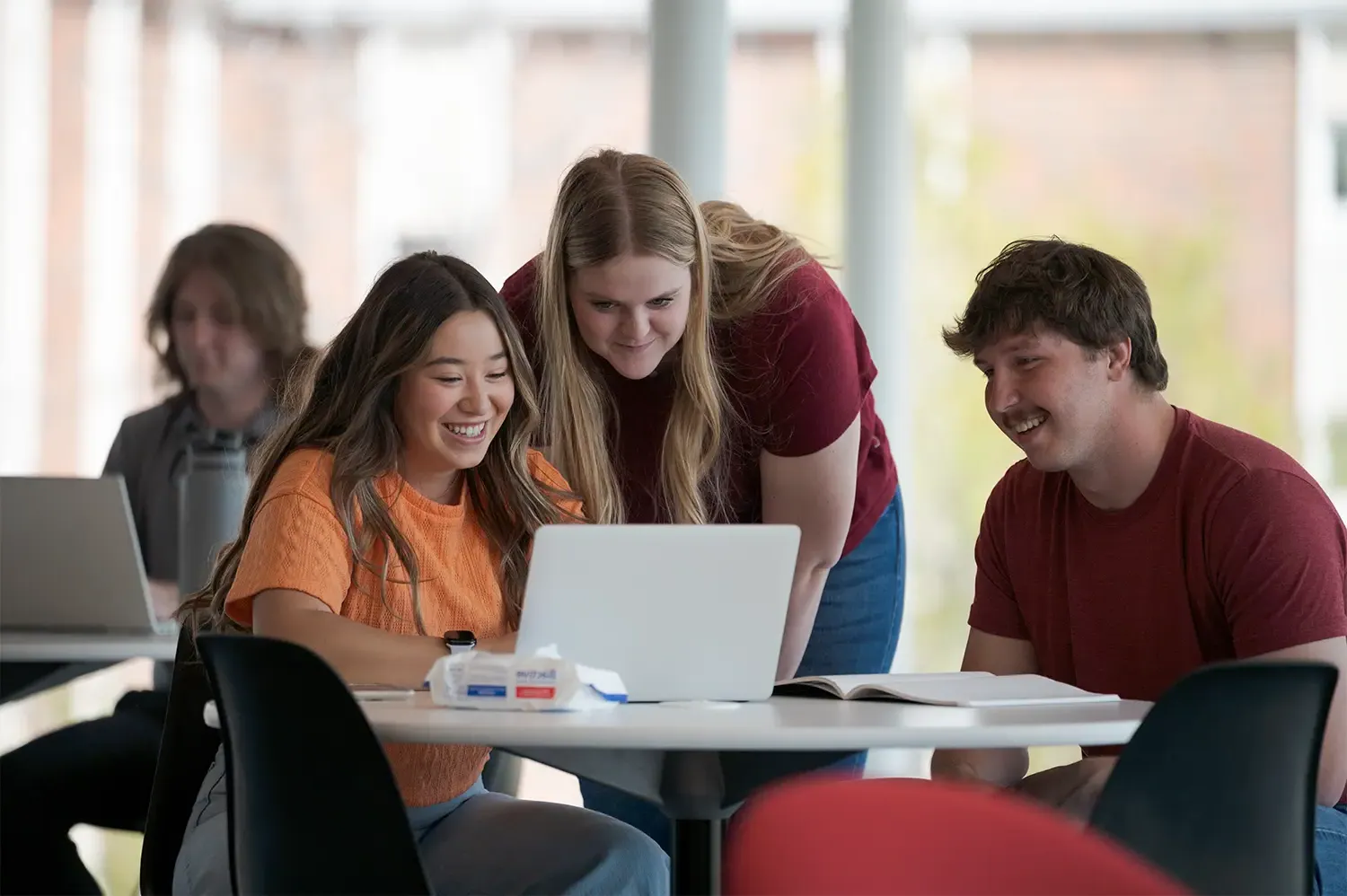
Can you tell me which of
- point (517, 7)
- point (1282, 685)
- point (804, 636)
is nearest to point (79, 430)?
point (517, 7)

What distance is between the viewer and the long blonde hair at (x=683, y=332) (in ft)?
7.14

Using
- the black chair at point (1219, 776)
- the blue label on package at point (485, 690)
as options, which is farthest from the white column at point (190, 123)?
the black chair at point (1219, 776)

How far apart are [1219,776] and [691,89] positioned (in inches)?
106

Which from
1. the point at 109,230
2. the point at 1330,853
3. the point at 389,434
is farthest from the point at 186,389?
the point at 109,230

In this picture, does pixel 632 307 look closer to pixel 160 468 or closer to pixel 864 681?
pixel 864 681

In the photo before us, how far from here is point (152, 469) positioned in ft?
9.89

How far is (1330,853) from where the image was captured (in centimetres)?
174

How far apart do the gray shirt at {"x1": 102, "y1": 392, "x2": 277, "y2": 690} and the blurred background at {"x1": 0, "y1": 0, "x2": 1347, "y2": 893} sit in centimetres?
354

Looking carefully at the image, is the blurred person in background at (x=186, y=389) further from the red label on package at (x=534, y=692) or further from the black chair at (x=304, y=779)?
the red label on package at (x=534, y=692)

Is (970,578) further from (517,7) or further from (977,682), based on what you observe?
(977,682)

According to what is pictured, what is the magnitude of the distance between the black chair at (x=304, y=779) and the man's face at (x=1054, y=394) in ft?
2.87

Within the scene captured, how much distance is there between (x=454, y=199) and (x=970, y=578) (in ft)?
9.39

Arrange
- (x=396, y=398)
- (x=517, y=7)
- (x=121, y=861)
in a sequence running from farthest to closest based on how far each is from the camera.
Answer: (x=517, y=7) → (x=121, y=861) → (x=396, y=398)

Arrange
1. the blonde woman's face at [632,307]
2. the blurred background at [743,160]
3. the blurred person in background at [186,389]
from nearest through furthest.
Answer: the blonde woman's face at [632,307]
the blurred person in background at [186,389]
the blurred background at [743,160]
